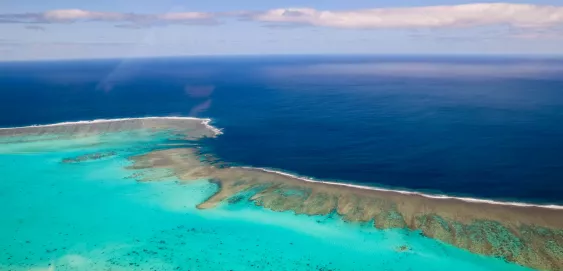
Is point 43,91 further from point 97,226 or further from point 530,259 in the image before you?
point 530,259

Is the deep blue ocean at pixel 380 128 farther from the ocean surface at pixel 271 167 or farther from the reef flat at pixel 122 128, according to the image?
the reef flat at pixel 122 128

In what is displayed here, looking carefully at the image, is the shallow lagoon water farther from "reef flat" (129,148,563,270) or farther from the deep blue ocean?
the deep blue ocean

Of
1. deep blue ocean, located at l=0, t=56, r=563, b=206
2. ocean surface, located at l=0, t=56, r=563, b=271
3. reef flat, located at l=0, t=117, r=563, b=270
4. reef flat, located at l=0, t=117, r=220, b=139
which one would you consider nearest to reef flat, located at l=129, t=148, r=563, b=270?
reef flat, located at l=0, t=117, r=563, b=270

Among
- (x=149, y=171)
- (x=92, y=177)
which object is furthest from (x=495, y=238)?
(x=92, y=177)

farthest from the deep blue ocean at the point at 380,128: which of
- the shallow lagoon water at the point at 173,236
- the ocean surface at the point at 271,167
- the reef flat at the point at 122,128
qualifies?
the shallow lagoon water at the point at 173,236

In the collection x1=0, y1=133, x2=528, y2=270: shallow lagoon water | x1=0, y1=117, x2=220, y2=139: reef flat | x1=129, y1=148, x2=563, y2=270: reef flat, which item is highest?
x1=0, y1=117, x2=220, y2=139: reef flat

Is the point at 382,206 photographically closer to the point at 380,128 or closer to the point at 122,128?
the point at 380,128
